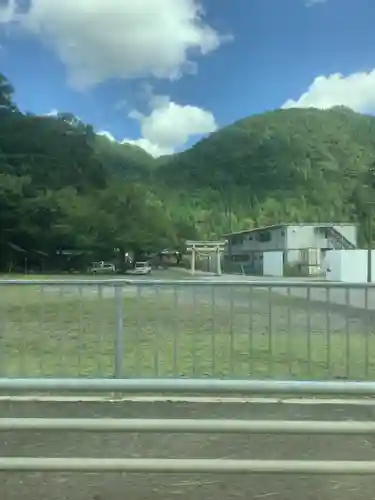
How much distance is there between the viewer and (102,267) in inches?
1038

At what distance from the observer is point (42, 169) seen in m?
36.2

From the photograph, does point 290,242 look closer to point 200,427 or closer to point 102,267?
point 102,267

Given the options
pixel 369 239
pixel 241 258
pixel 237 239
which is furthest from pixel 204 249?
pixel 237 239

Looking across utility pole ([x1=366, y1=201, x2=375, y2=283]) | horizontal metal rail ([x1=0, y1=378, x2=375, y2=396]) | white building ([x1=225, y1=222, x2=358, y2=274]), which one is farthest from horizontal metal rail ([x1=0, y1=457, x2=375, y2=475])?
white building ([x1=225, y1=222, x2=358, y2=274])

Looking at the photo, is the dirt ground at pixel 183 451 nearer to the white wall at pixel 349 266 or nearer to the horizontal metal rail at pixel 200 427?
the horizontal metal rail at pixel 200 427

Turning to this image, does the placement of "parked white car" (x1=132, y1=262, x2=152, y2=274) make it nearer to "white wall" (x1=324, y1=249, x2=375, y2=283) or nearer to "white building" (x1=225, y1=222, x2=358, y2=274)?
"white wall" (x1=324, y1=249, x2=375, y2=283)

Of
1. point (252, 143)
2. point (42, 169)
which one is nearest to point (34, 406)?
point (42, 169)

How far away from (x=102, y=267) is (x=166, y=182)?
28890mm

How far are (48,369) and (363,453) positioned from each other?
2.39 m

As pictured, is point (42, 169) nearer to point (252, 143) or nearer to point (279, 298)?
point (279, 298)

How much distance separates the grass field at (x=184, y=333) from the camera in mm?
4574

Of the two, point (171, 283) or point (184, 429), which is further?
point (171, 283)

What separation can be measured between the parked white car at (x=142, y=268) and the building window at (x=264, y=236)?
2090 cm

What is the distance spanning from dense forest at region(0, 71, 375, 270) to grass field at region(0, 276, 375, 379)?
71.8 ft
